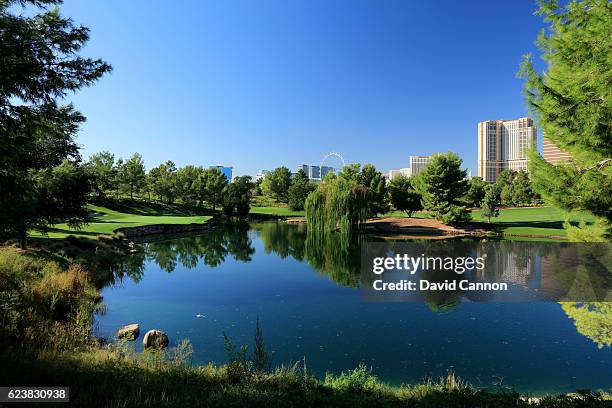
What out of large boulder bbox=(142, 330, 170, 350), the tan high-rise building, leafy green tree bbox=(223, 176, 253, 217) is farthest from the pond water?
the tan high-rise building

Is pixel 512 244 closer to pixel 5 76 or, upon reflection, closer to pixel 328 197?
pixel 328 197

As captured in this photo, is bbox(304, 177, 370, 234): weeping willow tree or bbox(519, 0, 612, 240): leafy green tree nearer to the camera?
bbox(519, 0, 612, 240): leafy green tree

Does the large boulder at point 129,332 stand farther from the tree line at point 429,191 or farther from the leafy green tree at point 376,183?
the leafy green tree at point 376,183

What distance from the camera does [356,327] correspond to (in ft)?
38.9

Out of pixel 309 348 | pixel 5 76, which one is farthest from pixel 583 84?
pixel 5 76

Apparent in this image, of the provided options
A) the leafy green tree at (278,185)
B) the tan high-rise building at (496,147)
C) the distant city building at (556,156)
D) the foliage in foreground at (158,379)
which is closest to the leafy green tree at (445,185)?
the distant city building at (556,156)

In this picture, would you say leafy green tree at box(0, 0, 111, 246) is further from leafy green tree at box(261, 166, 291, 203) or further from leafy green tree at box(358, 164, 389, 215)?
leafy green tree at box(261, 166, 291, 203)

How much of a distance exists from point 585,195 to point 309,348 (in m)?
7.99

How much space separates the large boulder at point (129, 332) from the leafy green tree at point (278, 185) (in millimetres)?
83541

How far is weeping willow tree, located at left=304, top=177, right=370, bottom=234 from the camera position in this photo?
131 feet

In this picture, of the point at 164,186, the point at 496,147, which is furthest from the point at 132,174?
the point at 496,147

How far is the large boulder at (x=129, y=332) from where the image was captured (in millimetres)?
10462

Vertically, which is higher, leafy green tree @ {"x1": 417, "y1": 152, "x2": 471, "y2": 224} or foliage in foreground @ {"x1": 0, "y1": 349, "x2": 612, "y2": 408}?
leafy green tree @ {"x1": 417, "y1": 152, "x2": 471, "y2": 224}

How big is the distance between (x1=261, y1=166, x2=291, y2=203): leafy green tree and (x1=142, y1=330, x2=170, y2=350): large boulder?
84344 millimetres
